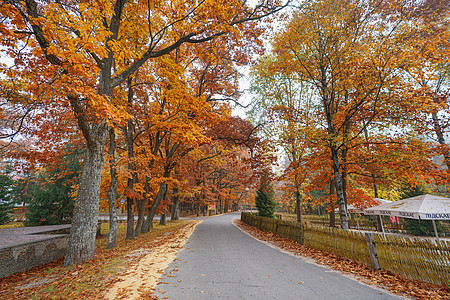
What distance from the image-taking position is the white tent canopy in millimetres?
8922

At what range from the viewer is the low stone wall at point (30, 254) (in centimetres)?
584

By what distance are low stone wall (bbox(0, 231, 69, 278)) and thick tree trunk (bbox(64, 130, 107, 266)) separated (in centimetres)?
171

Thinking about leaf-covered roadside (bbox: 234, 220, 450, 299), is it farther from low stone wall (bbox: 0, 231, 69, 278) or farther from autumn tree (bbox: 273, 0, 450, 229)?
low stone wall (bbox: 0, 231, 69, 278)

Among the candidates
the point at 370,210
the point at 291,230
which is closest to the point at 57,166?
the point at 291,230

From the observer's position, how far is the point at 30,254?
668cm

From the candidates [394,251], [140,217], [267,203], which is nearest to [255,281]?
[394,251]

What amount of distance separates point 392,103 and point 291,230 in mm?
7459

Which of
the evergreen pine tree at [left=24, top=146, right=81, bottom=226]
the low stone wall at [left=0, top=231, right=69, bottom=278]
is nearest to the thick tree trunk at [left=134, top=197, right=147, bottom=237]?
the low stone wall at [left=0, top=231, right=69, bottom=278]

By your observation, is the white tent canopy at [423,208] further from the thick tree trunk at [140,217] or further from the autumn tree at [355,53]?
the thick tree trunk at [140,217]

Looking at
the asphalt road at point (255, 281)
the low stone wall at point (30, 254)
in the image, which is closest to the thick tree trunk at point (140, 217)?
the low stone wall at point (30, 254)

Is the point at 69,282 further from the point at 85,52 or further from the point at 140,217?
the point at 140,217

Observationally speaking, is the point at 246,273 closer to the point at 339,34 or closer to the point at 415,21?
the point at 339,34

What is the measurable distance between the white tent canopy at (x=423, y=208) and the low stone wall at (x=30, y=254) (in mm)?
16046

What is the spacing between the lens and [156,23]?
9172 millimetres
